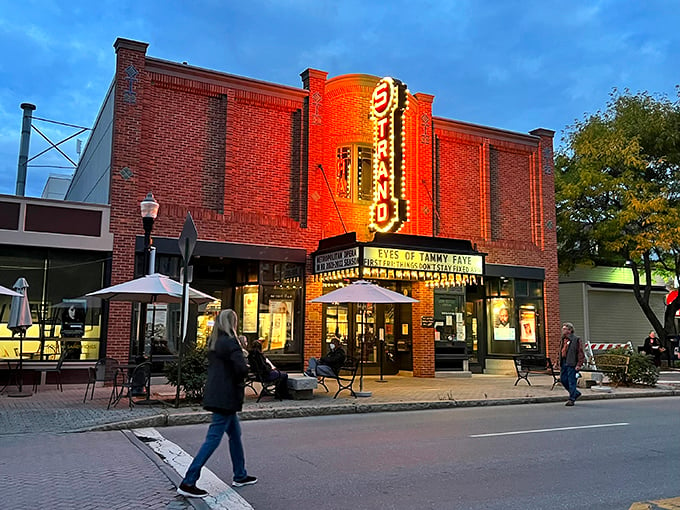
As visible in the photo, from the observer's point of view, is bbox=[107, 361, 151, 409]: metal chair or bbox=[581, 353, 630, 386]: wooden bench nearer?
bbox=[107, 361, 151, 409]: metal chair

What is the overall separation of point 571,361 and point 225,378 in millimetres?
10288

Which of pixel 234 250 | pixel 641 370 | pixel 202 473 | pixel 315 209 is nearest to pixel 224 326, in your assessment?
pixel 202 473

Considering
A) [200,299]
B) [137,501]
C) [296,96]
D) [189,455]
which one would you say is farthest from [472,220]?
[137,501]

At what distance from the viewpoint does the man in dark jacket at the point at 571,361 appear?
14094 millimetres

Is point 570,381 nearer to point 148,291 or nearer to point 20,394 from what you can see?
point 148,291

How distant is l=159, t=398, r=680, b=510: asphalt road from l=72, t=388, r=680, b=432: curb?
0.33 metres

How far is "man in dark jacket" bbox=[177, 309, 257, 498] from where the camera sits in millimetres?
6105

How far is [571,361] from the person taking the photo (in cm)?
1416

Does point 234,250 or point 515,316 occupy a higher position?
point 234,250

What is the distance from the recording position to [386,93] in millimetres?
18641

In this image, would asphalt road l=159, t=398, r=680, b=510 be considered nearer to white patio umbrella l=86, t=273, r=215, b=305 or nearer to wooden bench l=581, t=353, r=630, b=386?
white patio umbrella l=86, t=273, r=215, b=305

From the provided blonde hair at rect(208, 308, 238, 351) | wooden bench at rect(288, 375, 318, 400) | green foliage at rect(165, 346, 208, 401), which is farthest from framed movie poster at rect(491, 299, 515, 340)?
blonde hair at rect(208, 308, 238, 351)

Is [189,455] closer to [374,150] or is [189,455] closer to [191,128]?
[191,128]

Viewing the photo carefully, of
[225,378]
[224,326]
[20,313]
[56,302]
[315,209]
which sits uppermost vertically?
[315,209]
